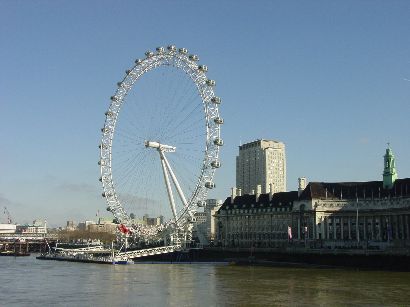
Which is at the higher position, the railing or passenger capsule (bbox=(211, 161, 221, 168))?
passenger capsule (bbox=(211, 161, 221, 168))

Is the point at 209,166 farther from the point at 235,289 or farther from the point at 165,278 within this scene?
the point at 235,289

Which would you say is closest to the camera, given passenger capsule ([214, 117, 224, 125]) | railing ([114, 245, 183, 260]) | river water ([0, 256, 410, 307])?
river water ([0, 256, 410, 307])

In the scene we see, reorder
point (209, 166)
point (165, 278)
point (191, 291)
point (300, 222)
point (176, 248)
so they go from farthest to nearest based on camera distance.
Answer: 1. point (300, 222)
2. point (176, 248)
3. point (209, 166)
4. point (165, 278)
5. point (191, 291)

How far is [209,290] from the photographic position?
4641cm

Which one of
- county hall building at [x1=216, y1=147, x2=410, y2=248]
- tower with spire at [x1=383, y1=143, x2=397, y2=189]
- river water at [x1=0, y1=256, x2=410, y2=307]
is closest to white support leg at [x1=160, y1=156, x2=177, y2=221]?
river water at [x1=0, y1=256, x2=410, y2=307]

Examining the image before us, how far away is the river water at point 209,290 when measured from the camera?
1551 inches

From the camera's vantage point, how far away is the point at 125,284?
51625mm

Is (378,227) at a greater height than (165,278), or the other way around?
(378,227)

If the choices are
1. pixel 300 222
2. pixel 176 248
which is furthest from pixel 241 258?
pixel 300 222

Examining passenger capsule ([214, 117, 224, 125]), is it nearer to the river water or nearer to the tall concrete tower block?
the river water

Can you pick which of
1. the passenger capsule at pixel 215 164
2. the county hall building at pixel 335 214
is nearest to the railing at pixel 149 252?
the county hall building at pixel 335 214

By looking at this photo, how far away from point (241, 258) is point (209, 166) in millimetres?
25883

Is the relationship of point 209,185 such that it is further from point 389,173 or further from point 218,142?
point 389,173

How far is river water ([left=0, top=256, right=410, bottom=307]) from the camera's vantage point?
129ft
